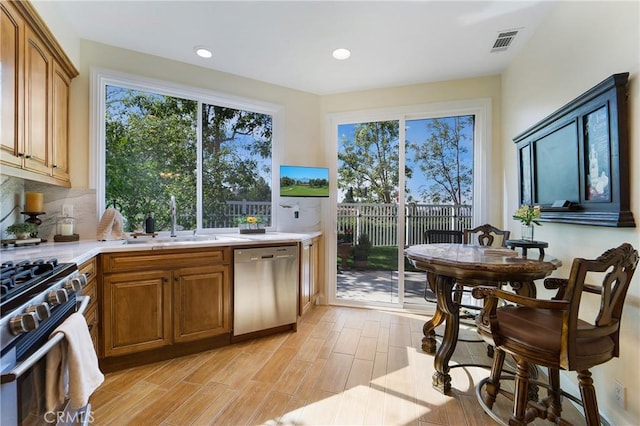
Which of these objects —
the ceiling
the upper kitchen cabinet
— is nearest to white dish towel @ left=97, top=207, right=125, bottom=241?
the upper kitchen cabinet

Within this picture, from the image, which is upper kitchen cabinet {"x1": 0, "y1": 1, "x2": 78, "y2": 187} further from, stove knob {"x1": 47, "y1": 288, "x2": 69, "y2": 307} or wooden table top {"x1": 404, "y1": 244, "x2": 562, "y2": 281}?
wooden table top {"x1": 404, "y1": 244, "x2": 562, "y2": 281}

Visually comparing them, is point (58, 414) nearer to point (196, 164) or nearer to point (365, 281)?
point (196, 164)

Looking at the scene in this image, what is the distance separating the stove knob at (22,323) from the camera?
947 millimetres

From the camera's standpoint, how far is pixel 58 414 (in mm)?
1141

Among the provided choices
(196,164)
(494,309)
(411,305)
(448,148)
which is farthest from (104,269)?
(448,148)

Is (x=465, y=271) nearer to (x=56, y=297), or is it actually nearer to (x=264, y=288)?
(x=264, y=288)

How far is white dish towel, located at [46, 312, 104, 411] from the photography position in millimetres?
1102

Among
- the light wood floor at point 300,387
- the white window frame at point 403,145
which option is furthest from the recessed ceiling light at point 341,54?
the light wood floor at point 300,387

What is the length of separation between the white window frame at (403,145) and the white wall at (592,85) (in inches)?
22.6

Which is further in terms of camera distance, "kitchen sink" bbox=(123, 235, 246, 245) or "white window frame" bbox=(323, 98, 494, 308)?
"white window frame" bbox=(323, 98, 494, 308)

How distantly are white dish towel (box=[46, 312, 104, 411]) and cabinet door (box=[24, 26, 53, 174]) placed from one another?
1290 mm

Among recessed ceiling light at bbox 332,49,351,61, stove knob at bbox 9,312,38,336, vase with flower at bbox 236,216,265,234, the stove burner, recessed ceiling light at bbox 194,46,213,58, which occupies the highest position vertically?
recessed ceiling light at bbox 194,46,213,58

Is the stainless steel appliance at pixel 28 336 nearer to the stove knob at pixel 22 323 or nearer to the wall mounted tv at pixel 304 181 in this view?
the stove knob at pixel 22 323

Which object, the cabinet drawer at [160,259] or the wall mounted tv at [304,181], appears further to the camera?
the wall mounted tv at [304,181]
